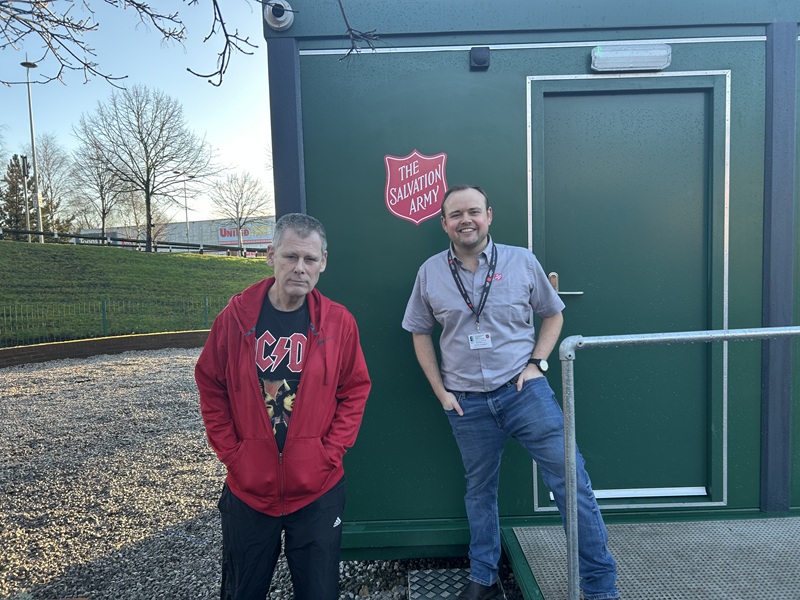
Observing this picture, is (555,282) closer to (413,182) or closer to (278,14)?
(413,182)

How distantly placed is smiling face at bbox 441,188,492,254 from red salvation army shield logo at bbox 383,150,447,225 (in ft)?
1.75

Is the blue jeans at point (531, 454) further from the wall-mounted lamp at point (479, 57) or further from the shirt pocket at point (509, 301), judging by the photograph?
the wall-mounted lamp at point (479, 57)

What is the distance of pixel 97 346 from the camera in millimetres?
12906

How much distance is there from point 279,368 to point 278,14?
1875 millimetres

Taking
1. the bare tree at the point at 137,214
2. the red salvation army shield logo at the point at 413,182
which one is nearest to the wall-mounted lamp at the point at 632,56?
the red salvation army shield logo at the point at 413,182

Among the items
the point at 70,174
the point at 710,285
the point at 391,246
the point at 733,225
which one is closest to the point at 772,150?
the point at 733,225

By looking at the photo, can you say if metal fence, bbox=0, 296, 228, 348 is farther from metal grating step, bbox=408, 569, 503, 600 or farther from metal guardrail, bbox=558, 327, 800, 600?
metal guardrail, bbox=558, 327, 800, 600

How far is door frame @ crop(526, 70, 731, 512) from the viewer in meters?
2.80

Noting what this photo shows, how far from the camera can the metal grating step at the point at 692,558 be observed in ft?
→ 7.27

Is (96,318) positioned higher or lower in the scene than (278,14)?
lower

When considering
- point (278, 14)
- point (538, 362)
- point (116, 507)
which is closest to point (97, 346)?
point (116, 507)

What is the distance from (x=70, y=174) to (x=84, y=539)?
28.0 metres

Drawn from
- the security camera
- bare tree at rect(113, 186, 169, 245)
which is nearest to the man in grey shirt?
the security camera

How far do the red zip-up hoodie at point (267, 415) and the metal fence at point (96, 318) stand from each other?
42.3 ft
